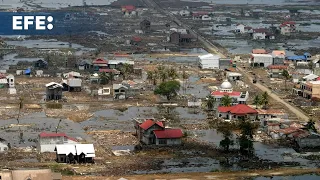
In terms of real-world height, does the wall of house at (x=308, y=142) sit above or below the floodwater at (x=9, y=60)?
below

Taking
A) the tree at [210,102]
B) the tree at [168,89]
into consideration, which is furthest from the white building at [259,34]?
the tree at [210,102]

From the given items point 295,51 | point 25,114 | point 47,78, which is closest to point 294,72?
point 295,51

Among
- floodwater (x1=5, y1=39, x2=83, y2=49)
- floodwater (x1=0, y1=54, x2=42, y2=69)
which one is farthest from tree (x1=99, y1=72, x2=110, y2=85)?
floodwater (x1=5, y1=39, x2=83, y2=49)

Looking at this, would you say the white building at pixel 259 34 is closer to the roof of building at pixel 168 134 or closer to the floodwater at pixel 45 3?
the floodwater at pixel 45 3

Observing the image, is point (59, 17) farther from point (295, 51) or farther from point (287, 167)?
point (287, 167)

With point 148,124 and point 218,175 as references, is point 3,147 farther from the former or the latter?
point 218,175

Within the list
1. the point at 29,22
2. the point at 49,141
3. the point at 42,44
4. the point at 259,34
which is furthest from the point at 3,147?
the point at 29,22
